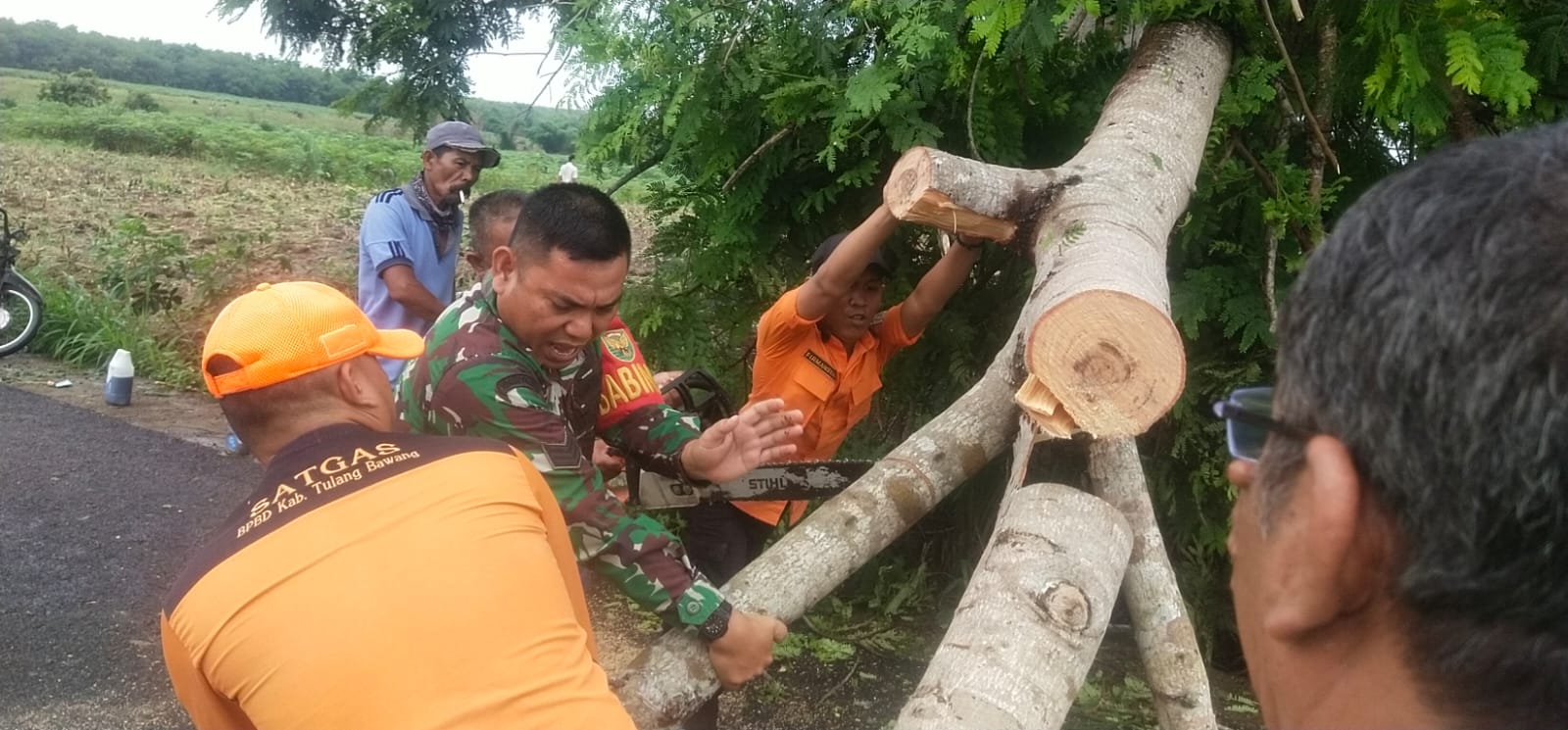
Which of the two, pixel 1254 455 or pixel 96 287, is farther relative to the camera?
pixel 96 287

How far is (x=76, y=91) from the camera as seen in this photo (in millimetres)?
28812

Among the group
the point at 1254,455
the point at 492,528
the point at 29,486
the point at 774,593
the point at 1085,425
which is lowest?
the point at 29,486

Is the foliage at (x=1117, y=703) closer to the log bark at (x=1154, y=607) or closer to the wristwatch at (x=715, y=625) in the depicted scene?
the log bark at (x=1154, y=607)

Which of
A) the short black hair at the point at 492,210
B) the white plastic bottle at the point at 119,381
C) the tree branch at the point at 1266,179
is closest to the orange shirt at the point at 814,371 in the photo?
the tree branch at the point at 1266,179

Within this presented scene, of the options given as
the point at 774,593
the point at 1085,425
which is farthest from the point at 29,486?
the point at 1085,425

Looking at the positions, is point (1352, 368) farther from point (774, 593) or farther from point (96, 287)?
point (96, 287)

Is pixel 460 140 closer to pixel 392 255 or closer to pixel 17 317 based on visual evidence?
pixel 392 255

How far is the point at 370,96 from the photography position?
7.89 metres

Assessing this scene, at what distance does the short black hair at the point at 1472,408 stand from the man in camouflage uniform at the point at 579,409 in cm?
159

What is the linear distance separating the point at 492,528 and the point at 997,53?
2483mm

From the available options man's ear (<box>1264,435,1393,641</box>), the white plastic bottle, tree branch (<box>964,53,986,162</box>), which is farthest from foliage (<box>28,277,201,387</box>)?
man's ear (<box>1264,435,1393,641</box>)

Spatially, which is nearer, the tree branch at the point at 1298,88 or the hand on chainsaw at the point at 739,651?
the hand on chainsaw at the point at 739,651

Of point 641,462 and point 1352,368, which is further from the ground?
point 1352,368

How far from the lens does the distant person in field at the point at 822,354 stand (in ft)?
11.2
